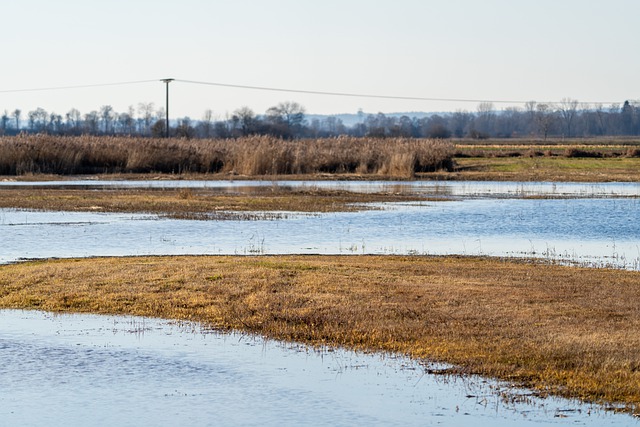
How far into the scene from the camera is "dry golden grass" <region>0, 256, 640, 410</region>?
12266 mm

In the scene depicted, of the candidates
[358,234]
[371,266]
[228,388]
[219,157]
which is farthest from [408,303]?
[219,157]

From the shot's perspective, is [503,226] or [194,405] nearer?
[194,405]

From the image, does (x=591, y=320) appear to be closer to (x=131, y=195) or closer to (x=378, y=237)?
(x=378, y=237)

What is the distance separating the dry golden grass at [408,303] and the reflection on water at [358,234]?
2.68 metres

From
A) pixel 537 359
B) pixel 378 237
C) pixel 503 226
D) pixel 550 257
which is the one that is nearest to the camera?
pixel 537 359

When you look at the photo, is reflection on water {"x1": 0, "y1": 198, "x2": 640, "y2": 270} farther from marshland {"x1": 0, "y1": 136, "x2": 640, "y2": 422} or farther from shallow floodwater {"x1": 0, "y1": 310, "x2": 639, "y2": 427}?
shallow floodwater {"x1": 0, "y1": 310, "x2": 639, "y2": 427}

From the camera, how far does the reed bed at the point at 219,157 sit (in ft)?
204

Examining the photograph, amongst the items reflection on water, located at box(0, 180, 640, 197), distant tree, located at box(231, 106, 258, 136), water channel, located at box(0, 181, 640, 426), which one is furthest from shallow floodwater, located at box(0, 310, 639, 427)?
distant tree, located at box(231, 106, 258, 136)

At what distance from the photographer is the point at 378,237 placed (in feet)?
90.8

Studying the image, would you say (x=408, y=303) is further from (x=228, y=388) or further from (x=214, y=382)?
(x=228, y=388)

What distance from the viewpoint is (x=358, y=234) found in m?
28.5

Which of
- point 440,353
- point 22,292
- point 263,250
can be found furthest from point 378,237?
point 440,353

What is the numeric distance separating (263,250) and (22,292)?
756cm

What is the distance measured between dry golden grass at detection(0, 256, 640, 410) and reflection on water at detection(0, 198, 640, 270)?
2677 mm
